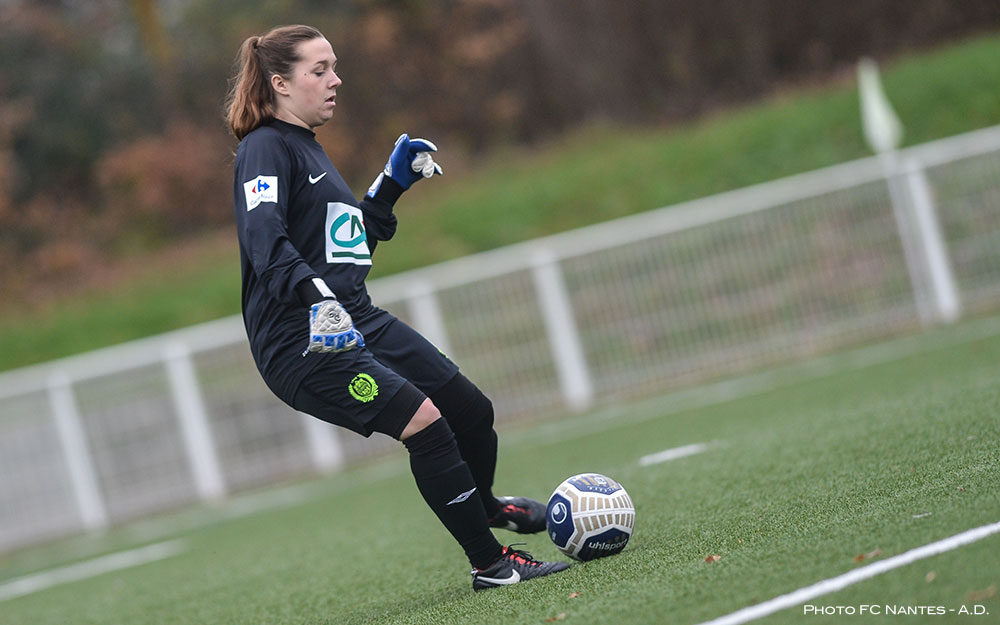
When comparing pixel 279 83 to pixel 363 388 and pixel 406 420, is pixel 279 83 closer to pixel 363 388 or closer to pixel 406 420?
pixel 363 388

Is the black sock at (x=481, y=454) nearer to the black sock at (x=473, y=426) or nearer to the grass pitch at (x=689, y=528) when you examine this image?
the black sock at (x=473, y=426)

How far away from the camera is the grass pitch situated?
11.6 ft

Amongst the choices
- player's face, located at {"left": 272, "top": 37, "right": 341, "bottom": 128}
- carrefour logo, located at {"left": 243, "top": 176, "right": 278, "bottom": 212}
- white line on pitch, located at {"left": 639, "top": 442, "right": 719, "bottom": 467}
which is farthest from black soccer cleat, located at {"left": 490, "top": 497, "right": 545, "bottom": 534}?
white line on pitch, located at {"left": 639, "top": 442, "right": 719, "bottom": 467}

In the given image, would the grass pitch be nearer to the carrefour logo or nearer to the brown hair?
the carrefour logo

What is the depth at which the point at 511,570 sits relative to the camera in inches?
171

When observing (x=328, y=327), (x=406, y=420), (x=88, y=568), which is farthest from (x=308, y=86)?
(x=88, y=568)

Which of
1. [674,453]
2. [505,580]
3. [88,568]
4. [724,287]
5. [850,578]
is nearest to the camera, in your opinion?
[850,578]

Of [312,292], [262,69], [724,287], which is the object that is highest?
[262,69]

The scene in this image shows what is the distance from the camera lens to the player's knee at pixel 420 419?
13.7 ft

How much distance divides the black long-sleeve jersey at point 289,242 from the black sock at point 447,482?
1.54 feet

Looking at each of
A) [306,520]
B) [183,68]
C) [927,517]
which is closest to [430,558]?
[927,517]

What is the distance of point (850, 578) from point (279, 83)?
2512mm

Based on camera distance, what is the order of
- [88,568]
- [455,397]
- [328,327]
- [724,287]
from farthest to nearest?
[724,287] → [88,568] → [455,397] → [328,327]

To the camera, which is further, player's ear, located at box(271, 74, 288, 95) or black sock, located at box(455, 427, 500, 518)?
black sock, located at box(455, 427, 500, 518)
